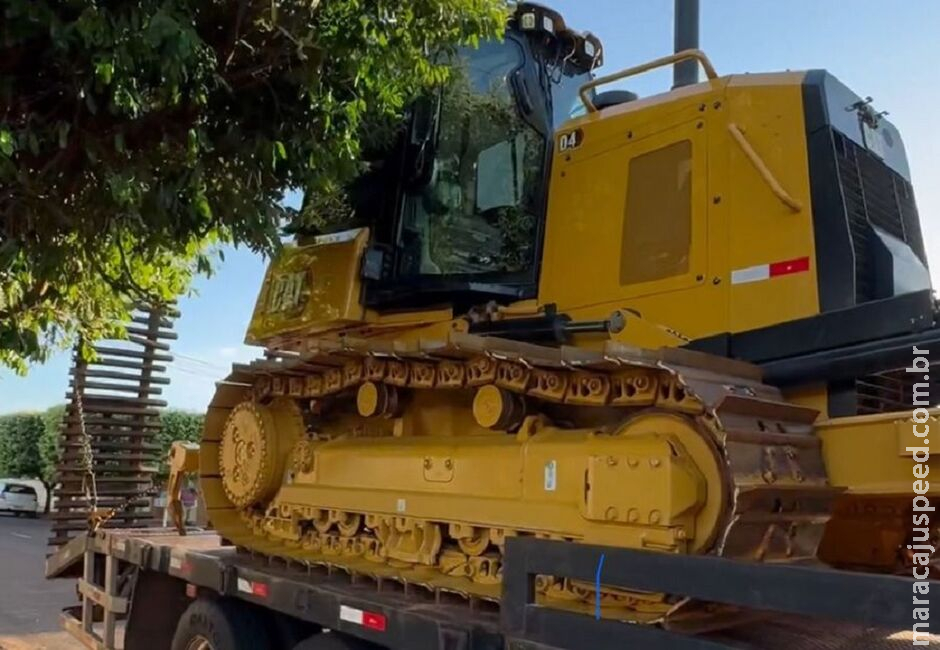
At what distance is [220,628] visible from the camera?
17.7ft

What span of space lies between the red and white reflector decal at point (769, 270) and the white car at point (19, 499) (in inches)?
1172

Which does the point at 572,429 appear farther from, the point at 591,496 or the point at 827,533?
the point at 827,533

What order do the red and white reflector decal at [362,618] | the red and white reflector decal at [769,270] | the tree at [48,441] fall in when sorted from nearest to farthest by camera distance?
the red and white reflector decal at [769,270]
the red and white reflector decal at [362,618]
the tree at [48,441]

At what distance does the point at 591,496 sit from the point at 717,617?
0.64 meters

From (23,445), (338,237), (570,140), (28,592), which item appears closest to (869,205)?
(570,140)

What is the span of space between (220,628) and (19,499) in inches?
1080

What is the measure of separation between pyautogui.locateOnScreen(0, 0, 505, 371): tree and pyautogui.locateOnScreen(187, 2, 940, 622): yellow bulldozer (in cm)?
42

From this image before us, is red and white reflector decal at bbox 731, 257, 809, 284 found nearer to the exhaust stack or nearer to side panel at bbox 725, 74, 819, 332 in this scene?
side panel at bbox 725, 74, 819, 332

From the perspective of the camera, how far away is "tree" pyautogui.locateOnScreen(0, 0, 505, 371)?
197 inches

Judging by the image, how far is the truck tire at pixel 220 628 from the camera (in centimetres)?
529

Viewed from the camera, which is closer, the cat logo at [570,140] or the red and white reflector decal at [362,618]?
the red and white reflector decal at [362,618]

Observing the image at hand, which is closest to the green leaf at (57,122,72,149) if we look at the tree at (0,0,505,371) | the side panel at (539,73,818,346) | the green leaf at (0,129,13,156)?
the tree at (0,0,505,371)

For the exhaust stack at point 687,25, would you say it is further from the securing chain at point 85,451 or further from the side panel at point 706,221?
the securing chain at point 85,451

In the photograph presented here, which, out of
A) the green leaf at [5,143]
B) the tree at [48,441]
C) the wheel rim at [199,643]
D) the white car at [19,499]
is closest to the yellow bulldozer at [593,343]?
the wheel rim at [199,643]
